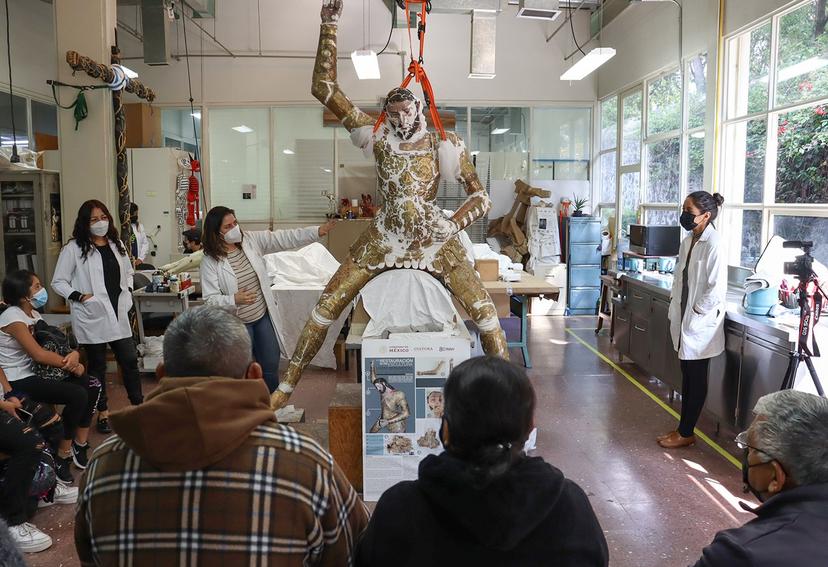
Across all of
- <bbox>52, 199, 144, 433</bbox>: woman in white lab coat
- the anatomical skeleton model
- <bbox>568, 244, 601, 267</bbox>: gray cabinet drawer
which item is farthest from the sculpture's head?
<bbox>568, 244, 601, 267</bbox>: gray cabinet drawer

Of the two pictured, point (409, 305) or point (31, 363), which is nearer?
point (31, 363)

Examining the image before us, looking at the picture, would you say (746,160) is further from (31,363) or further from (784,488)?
(31,363)

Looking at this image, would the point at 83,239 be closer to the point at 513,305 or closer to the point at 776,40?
the point at 513,305

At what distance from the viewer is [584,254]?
880 centimetres

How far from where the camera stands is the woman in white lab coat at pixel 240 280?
3721 millimetres

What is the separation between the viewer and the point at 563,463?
12.6 ft

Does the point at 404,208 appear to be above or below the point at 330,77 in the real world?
below

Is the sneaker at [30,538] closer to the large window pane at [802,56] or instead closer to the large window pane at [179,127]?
the large window pane at [802,56]

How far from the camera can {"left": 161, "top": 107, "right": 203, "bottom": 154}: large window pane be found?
9.57 m

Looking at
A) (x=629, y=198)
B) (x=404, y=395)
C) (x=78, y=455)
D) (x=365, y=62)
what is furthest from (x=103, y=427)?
(x=629, y=198)

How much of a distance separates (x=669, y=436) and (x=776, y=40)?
3.50m

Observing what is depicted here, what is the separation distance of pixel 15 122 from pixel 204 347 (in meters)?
8.21

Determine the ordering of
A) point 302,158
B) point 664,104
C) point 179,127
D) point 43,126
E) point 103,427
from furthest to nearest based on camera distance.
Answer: point 179,127, point 302,158, point 43,126, point 664,104, point 103,427

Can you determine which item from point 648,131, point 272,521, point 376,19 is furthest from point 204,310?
point 376,19
